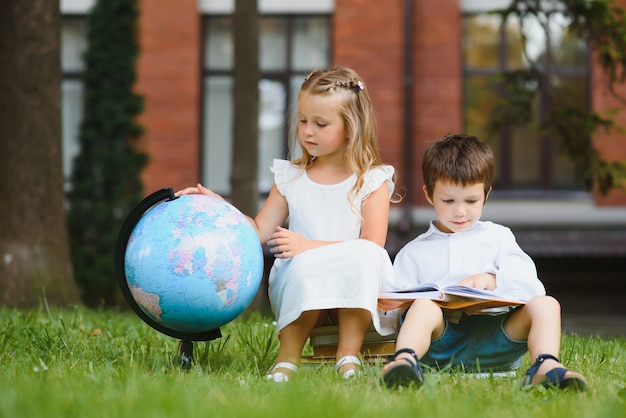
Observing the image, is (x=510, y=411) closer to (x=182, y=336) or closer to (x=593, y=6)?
(x=182, y=336)

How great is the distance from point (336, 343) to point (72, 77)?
10194 millimetres

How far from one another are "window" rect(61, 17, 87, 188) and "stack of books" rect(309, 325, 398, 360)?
9882mm

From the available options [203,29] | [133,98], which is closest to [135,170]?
[133,98]

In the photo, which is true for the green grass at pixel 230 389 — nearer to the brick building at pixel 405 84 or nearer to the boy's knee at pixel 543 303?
the boy's knee at pixel 543 303

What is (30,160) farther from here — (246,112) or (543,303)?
(543,303)

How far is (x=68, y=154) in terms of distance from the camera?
13.6 metres

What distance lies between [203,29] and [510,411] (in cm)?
1089

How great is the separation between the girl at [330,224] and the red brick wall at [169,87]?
352 inches

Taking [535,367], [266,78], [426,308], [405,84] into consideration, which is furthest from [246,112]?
[535,367]

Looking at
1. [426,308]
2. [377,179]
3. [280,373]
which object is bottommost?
[280,373]

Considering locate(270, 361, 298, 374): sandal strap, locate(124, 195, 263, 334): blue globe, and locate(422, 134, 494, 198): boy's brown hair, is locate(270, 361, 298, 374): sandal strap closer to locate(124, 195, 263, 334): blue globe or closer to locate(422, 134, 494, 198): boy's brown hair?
locate(124, 195, 263, 334): blue globe

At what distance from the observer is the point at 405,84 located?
42.9ft

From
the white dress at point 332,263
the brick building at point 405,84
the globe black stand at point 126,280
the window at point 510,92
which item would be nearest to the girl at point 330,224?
the white dress at point 332,263

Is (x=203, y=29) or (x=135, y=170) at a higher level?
(x=203, y=29)
